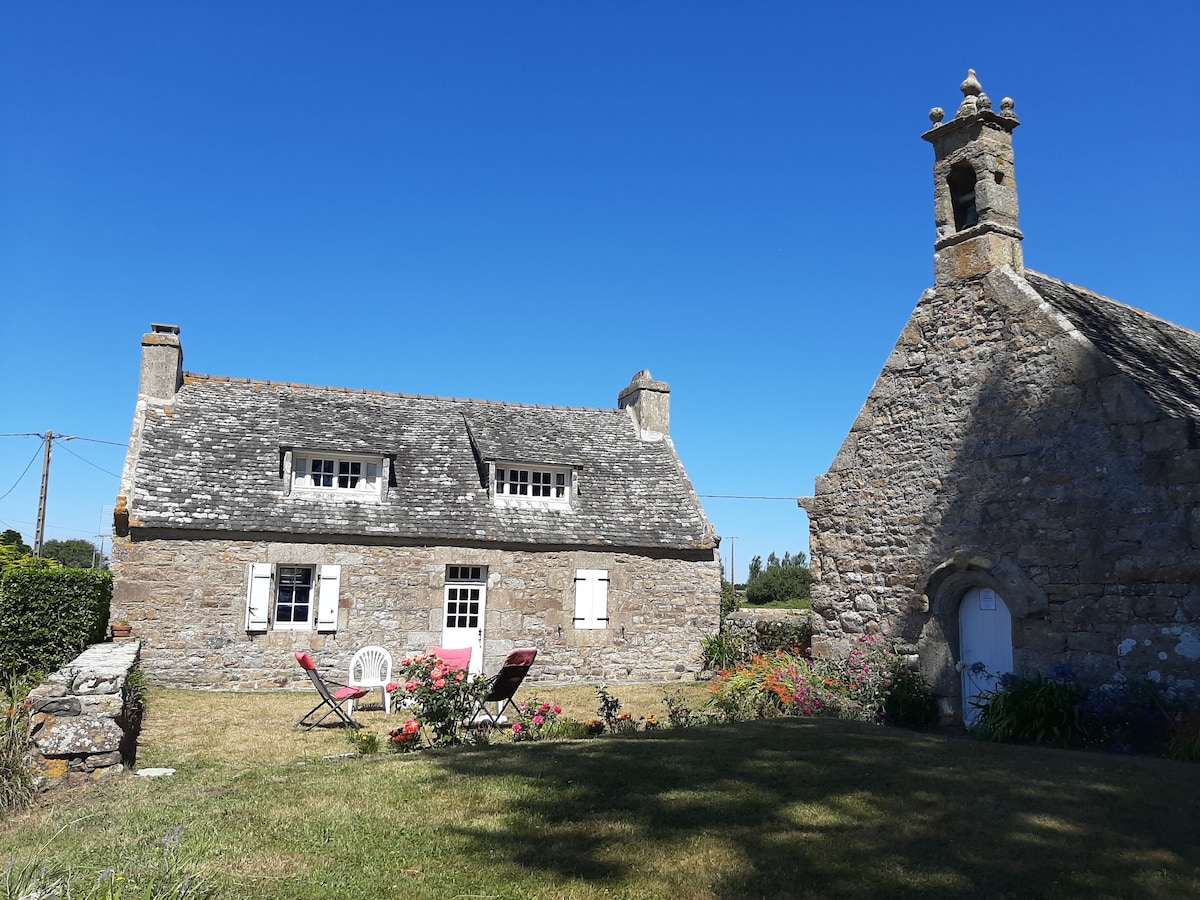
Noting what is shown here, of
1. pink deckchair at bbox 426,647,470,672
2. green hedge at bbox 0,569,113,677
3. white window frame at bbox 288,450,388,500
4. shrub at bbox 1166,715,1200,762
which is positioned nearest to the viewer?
shrub at bbox 1166,715,1200,762

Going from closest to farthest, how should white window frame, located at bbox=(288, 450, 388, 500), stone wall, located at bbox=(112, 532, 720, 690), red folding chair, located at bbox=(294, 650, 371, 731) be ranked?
red folding chair, located at bbox=(294, 650, 371, 731)
stone wall, located at bbox=(112, 532, 720, 690)
white window frame, located at bbox=(288, 450, 388, 500)

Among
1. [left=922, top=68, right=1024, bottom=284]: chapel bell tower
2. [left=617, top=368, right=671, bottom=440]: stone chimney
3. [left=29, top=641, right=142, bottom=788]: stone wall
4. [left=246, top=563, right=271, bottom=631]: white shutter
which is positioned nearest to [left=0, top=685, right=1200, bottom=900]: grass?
[left=29, top=641, right=142, bottom=788]: stone wall

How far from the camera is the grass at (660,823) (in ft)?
14.9

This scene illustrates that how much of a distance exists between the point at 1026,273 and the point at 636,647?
10682 mm

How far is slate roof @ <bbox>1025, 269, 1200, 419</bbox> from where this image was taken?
953 cm

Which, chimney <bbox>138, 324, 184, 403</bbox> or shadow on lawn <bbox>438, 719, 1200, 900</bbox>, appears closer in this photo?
shadow on lawn <bbox>438, 719, 1200, 900</bbox>

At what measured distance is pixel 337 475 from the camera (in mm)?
17781

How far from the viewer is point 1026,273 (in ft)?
37.5

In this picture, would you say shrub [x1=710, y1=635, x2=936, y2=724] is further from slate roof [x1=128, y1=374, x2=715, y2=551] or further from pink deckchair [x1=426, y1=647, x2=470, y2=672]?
slate roof [x1=128, y1=374, x2=715, y2=551]

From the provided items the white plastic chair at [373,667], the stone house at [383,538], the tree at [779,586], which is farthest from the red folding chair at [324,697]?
the tree at [779,586]

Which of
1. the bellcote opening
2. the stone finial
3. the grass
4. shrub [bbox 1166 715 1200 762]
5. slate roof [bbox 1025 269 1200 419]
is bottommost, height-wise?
the grass

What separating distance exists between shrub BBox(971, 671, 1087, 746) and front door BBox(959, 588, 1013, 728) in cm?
58

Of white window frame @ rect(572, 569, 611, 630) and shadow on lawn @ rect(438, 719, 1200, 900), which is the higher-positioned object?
white window frame @ rect(572, 569, 611, 630)

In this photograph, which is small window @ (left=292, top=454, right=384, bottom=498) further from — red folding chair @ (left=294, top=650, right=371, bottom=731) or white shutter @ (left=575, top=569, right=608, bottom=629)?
red folding chair @ (left=294, top=650, right=371, bottom=731)
